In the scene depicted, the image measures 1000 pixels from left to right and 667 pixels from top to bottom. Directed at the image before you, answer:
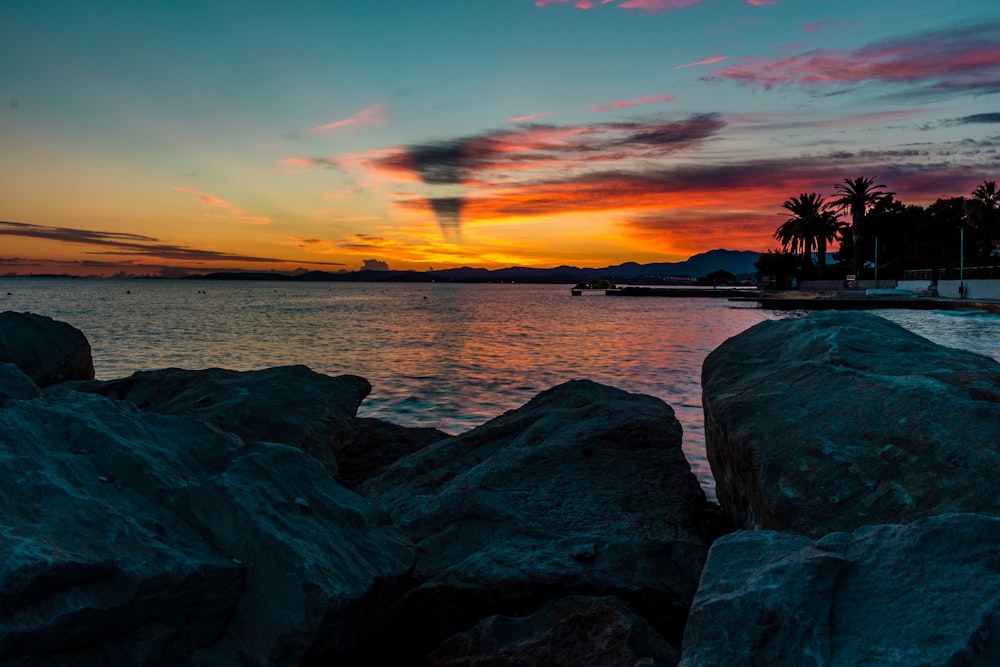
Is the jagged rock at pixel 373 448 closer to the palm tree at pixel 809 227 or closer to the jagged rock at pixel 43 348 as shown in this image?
the jagged rock at pixel 43 348

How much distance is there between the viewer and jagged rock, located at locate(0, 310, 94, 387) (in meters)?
11.3

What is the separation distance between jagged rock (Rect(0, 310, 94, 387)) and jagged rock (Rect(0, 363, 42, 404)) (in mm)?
6425

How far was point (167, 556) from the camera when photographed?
3238mm

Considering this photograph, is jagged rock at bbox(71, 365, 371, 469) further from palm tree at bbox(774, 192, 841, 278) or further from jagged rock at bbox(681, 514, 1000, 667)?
palm tree at bbox(774, 192, 841, 278)

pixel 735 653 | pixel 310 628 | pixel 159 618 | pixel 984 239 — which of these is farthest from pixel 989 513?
pixel 984 239

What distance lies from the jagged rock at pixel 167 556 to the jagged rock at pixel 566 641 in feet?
1.84

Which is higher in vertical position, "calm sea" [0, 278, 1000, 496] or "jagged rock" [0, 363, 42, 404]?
"jagged rock" [0, 363, 42, 404]

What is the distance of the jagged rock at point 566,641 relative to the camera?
11.1 feet

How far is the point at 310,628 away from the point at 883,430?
3.51m

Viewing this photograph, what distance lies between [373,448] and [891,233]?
91.3 m

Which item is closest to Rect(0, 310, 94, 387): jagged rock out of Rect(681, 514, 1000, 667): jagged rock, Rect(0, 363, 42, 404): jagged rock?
Rect(0, 363, 42, 404): jagged rock

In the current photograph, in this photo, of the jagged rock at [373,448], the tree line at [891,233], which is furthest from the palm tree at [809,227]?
the jagged rock at [373,448]

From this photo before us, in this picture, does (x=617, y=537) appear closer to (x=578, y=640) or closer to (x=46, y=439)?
(x=578, y=640)

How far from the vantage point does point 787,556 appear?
2.70m
